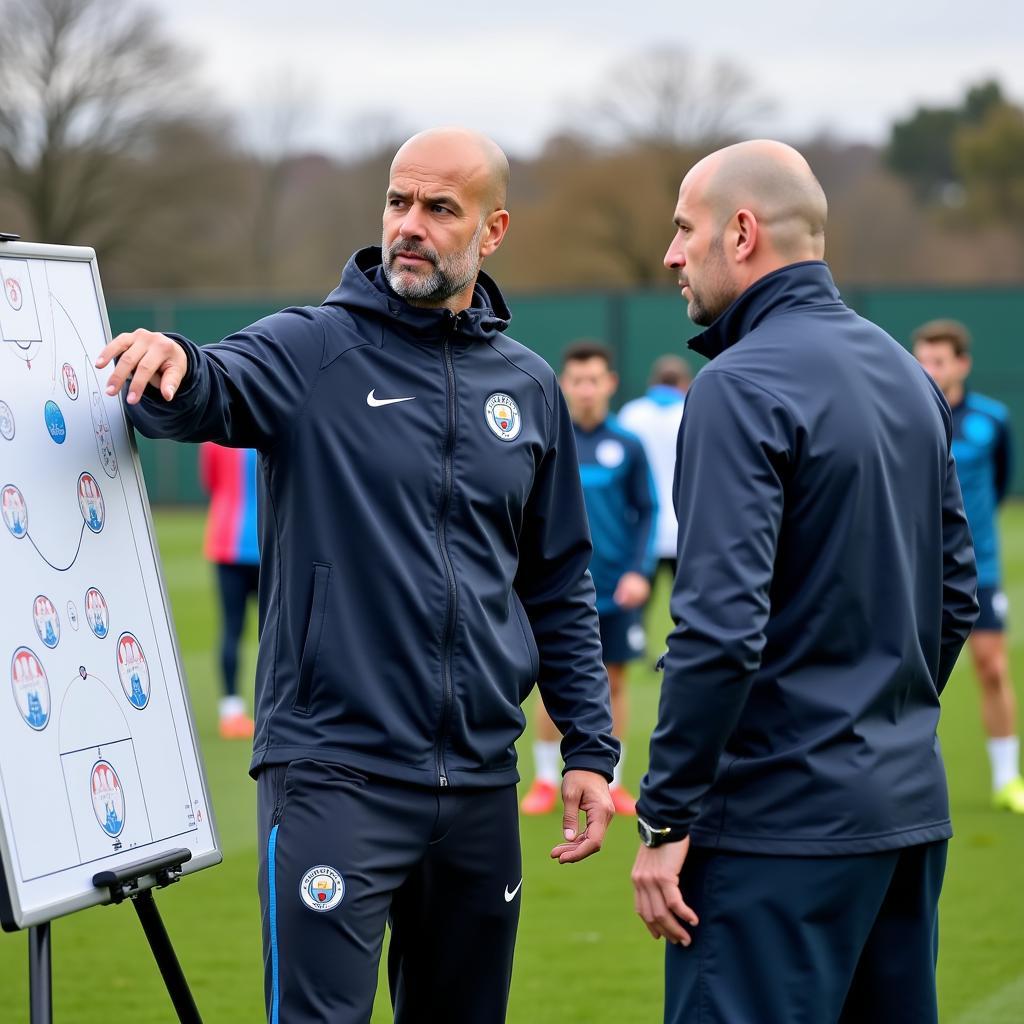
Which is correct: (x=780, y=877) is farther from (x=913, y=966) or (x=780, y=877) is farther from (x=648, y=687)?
(x=648, y=687)

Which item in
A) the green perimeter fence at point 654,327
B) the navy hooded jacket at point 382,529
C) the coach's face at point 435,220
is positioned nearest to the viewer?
the navy hooded jacket at point 382,529

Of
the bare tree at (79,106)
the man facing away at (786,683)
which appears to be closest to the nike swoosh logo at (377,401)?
the man facing away at (786,683)

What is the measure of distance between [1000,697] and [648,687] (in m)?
4.85

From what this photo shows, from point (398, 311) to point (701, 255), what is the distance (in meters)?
0.73

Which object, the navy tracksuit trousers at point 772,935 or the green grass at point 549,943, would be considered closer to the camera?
the navy tracksuit trousers at point 772,935

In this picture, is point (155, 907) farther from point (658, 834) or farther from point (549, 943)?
point (549, 943)

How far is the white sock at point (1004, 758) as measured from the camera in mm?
8531

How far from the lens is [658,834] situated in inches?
121

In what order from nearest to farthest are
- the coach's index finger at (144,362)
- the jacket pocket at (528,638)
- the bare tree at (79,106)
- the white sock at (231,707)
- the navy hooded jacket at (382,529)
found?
the coach's index finger at (144,362) < the navy hooded jacket at (382,529) < the jacket pocket at (528,638) < the white sock at (231,707) < the bare tree at (79,106)

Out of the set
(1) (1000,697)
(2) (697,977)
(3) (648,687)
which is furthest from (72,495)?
(3) (648,687)

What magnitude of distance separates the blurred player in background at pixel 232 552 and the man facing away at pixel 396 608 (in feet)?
21.8

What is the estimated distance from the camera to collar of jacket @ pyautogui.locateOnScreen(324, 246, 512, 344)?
369 centimetres

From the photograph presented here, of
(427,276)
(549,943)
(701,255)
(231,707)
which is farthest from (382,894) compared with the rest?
(231,707)

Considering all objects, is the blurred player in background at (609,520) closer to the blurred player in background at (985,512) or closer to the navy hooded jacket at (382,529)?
the blurred player in background at (985,512)
